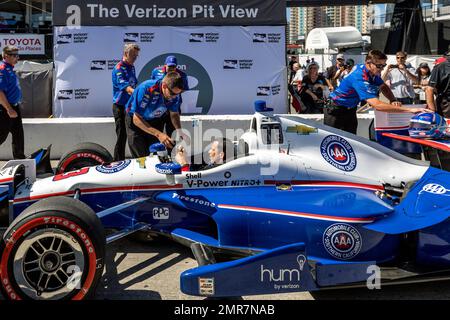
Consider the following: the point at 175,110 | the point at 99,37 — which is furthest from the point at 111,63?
the point at 175,110

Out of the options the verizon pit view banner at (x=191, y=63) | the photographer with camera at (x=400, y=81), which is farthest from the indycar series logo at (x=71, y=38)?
the photographer with camera at (x=400, y=81)

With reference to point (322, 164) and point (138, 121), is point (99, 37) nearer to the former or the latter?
point (138, 121)

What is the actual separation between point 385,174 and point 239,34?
5567 millimetres

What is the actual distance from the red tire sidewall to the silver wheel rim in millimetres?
38

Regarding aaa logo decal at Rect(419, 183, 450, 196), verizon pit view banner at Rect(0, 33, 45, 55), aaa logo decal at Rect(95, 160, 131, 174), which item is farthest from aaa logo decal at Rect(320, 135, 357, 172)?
verizon pit view banner at Rect(0, 33, 45, 55)

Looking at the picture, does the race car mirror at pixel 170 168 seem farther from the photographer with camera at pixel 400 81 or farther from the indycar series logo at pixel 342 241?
the photographer with camera at pixel 400 81

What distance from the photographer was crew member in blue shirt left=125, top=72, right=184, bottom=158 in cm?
591

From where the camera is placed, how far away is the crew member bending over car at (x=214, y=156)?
4754 millimetres

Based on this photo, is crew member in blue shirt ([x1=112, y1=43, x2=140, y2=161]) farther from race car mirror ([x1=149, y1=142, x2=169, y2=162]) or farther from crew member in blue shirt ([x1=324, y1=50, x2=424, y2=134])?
race car mirror ([x1=149, y1=142, x2=169, y2=162])

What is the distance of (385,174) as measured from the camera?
525cm

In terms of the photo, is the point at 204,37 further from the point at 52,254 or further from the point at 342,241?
the point at 52,254

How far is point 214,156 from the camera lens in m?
4.80

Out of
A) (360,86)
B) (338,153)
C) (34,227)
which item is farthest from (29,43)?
(34,227)

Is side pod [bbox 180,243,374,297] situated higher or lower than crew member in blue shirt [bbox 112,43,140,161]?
lower
